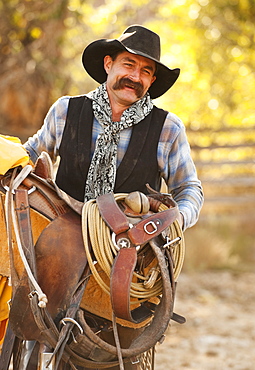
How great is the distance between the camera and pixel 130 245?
76.2 inches

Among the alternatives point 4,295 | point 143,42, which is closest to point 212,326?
point 4,295

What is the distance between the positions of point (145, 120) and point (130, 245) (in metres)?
0.74

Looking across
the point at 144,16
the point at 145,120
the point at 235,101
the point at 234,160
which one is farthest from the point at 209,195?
the point at 145,120

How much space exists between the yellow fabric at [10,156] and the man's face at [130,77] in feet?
1.88

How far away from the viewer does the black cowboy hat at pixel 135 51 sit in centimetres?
241

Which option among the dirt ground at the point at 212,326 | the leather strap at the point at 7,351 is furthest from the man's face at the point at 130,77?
the dirt ground at the point at 212,326

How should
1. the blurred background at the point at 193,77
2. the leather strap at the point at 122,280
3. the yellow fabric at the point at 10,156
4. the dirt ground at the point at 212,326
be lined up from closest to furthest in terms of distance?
1. the leather strap at the point at 122,280
2. the yellow fabric at the point at 10,156
3. the dirt ground at the point at 212,326
4. the blurred background at the point at 193,77

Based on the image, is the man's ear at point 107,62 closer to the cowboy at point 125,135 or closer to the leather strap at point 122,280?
the cowboy at point 125,135

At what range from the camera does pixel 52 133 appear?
263 centimetres

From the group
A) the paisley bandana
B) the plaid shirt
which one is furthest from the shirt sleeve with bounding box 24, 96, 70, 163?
the paisley bandana

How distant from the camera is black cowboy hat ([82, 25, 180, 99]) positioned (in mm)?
2414

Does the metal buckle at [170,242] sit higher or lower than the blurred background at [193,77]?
lower

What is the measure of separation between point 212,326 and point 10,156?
13.2ft

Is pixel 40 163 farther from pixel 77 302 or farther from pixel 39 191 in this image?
pixel 77 302
